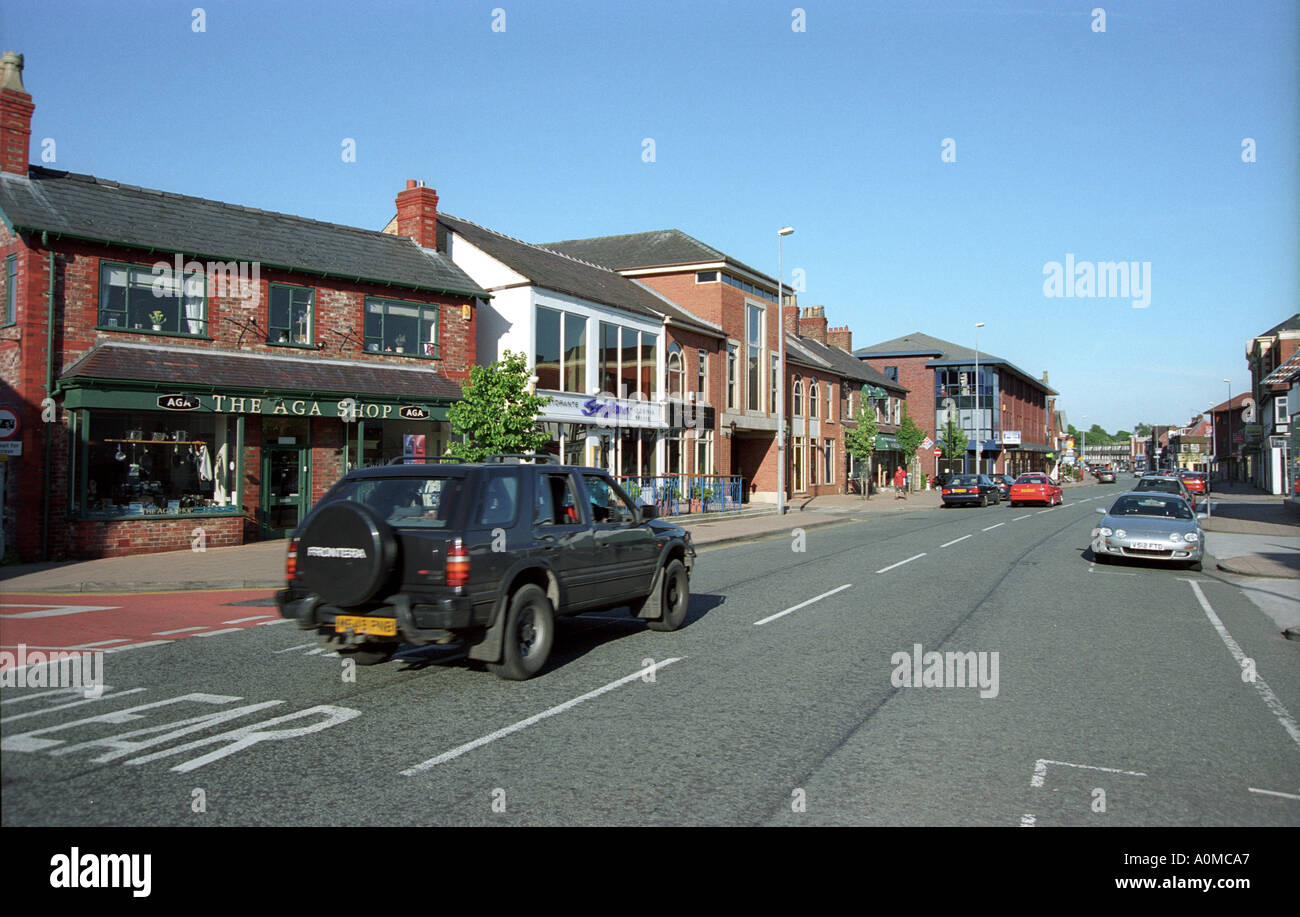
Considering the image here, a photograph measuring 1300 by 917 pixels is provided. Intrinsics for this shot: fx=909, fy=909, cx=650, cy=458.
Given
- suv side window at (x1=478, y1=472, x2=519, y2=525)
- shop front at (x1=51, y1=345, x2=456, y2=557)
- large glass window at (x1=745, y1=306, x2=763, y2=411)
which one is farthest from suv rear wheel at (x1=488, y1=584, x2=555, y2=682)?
large glass window at (x1=745, y1=306, x2=763, y2=411)

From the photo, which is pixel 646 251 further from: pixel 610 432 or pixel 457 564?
pixel 457 564

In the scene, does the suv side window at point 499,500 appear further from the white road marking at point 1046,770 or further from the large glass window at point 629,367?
the large glass window at point 629,367

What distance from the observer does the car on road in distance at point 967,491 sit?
40.3m

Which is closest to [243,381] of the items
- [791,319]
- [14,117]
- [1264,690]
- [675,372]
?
[14,117]

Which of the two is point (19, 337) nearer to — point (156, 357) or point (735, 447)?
point (156, 357)

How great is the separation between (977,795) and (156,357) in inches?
698

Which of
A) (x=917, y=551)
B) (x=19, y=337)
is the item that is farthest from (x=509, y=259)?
(x=917, y=551)

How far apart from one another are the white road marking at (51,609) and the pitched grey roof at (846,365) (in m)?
40.9

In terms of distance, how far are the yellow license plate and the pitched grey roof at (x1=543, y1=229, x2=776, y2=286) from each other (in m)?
30.2

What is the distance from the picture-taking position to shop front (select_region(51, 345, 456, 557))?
1680cm

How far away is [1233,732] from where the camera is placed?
6.14 meters

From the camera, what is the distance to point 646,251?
38000mm

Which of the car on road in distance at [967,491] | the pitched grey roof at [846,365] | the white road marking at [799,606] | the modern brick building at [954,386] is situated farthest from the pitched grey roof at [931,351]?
the white road marking at [799,606]

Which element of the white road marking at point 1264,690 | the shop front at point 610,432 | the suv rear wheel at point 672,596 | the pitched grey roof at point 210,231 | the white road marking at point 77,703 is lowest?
the white road marking at point 1264,690
